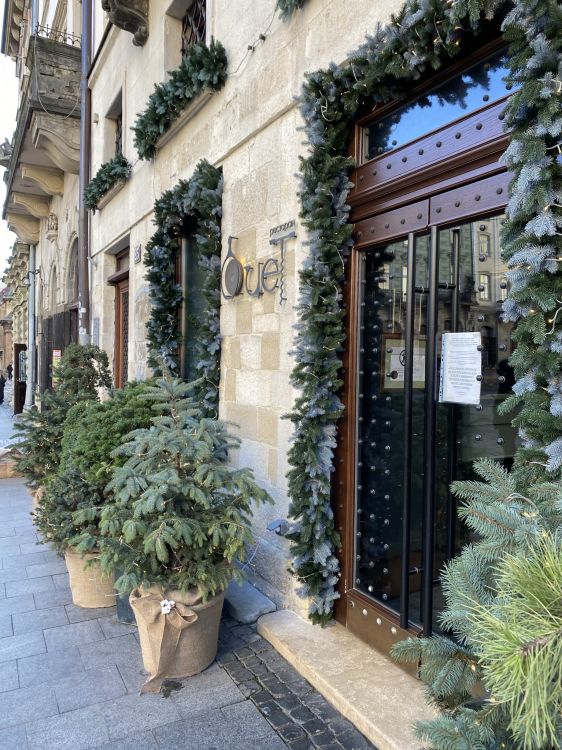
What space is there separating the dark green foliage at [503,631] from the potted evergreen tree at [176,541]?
1323 mm

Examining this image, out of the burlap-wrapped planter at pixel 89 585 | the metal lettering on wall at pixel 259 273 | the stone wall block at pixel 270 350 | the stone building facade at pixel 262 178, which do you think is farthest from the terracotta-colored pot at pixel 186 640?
the metal lettering on wall at pixel 259 273

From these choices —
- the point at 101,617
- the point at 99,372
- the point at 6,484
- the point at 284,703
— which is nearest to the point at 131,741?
the point at 284,703

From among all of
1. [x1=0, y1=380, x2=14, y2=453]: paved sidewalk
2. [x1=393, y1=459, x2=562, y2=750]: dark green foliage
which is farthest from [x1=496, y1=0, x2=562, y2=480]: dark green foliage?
[x1=0, y1=380, x2=14, y2=453]: paved sidewalk

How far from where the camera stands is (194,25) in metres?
5.88

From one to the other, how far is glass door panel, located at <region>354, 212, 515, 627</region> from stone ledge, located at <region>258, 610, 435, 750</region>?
30 centimetres

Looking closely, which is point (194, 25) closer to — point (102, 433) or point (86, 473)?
point (102, 433)

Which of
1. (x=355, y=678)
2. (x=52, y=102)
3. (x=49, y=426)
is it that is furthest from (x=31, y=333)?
(x=355, y=678)

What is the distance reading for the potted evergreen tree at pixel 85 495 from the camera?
3654 mm

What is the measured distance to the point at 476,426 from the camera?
8.84 ft

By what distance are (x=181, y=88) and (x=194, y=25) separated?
1290 mm

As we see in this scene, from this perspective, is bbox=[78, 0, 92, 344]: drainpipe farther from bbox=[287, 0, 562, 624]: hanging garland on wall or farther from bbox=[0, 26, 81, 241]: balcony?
bbox=[287, 0, 562, 624]: hanging garland on wall

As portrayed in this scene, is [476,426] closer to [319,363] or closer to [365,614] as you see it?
[319,363]

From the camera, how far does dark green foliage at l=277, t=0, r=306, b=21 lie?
3459mm

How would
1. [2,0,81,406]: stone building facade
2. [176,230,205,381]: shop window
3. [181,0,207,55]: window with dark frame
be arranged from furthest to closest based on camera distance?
[2,0,81,406]: stone building facade < [176,230,205,381]: shop window < [181,0,207,55]: window with dark frame
